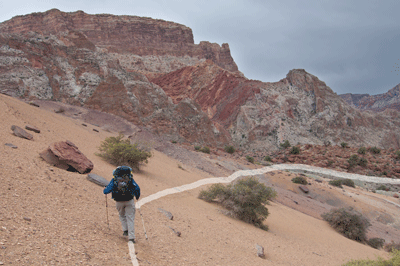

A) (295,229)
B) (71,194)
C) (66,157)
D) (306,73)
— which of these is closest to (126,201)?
(71,194)

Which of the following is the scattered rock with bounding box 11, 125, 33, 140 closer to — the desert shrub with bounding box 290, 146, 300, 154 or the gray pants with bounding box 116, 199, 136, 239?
the gray pants with bounding box 116, 199, 136, 239

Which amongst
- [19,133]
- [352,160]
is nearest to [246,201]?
[19,133]

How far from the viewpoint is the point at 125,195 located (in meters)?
4.52

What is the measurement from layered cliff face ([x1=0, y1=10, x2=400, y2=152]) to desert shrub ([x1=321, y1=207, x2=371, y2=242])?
2437 centimetres

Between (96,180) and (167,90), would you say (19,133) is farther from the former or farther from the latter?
(167,90)

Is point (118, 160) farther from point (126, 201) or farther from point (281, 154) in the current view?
point (281, 154)

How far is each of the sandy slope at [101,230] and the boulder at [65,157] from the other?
304 millimetres

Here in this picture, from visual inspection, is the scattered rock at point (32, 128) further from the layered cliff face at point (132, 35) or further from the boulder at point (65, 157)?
the layered cliff face at point (132, 35)

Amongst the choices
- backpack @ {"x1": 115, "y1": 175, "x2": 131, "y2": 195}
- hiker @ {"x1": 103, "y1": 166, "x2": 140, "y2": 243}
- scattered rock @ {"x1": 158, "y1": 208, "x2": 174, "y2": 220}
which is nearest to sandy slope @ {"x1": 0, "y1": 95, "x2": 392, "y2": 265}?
scattered rock @ {"x1": 158, "y1": 208, "x2": 174, "y2": 220}

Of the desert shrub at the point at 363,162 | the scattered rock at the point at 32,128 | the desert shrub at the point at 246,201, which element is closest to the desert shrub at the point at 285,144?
the desert shrub at the point at 363,162

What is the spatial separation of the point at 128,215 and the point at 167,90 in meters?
60.1

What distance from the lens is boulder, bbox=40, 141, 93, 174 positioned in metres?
7.62

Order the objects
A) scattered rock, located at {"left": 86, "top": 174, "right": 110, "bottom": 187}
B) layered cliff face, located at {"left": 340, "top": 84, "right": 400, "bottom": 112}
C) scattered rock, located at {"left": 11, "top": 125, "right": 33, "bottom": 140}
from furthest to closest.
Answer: layered cliff face, located at {"left": 340, "top": 84, "right": 400, "bottom": 112}, scattered rock, located at {"left": 11, "top": 125, "right": 33, "bottom": 140}, scattered rock, located at {"left": 86, "top": 174, "right": 110, "bottom": 187}

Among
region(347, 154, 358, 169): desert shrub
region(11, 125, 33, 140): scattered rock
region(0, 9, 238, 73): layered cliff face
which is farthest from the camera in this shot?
region(0, 9, 238, 73): layered cliff face
